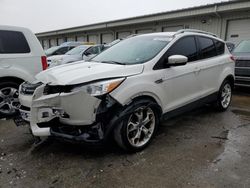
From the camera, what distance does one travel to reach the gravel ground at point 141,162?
282 cm

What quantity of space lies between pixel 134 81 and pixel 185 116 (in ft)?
7.58

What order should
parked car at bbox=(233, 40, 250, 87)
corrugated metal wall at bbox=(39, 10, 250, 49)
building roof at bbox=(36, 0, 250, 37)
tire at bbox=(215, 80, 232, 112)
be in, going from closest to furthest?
tire at bbox=(215, 80, 232, 112) → parked car at bbox=(233, 40, 250, 87) → building roof at bbox=(36, 0, 250, 37) → corrugated metal wall at bbox=(39, 10, 250, 49)

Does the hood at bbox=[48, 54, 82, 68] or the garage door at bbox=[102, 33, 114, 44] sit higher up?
the garage door at bbox=[102, 33, 114, 44]

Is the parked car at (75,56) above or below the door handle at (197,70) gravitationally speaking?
below

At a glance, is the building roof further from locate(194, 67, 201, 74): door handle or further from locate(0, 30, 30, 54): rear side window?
locate(0, 30, 30, 54): rear side window

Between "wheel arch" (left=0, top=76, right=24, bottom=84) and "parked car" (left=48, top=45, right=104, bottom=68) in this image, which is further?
"parked car" (left=48, top=45, right=104, bottom=68)

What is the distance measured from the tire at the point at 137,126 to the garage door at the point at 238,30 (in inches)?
457

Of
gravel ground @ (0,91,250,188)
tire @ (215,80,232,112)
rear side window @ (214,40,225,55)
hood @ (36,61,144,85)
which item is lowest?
gravel ground @ (0,91,250,188)

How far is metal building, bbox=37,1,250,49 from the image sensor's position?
1312 centimetres

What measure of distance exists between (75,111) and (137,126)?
94cm

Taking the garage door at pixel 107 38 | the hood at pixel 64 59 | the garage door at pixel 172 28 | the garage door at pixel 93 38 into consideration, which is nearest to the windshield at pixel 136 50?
the hood at pixel 64 59

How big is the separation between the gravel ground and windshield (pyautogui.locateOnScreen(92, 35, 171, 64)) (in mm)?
1320

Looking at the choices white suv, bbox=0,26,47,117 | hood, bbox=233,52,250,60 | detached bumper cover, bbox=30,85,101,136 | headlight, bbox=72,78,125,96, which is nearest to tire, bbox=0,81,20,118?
white suv, bbox=0,26,47,117

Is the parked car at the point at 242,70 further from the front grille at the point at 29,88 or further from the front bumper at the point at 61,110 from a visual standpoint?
the front grille at the point at 29,88
